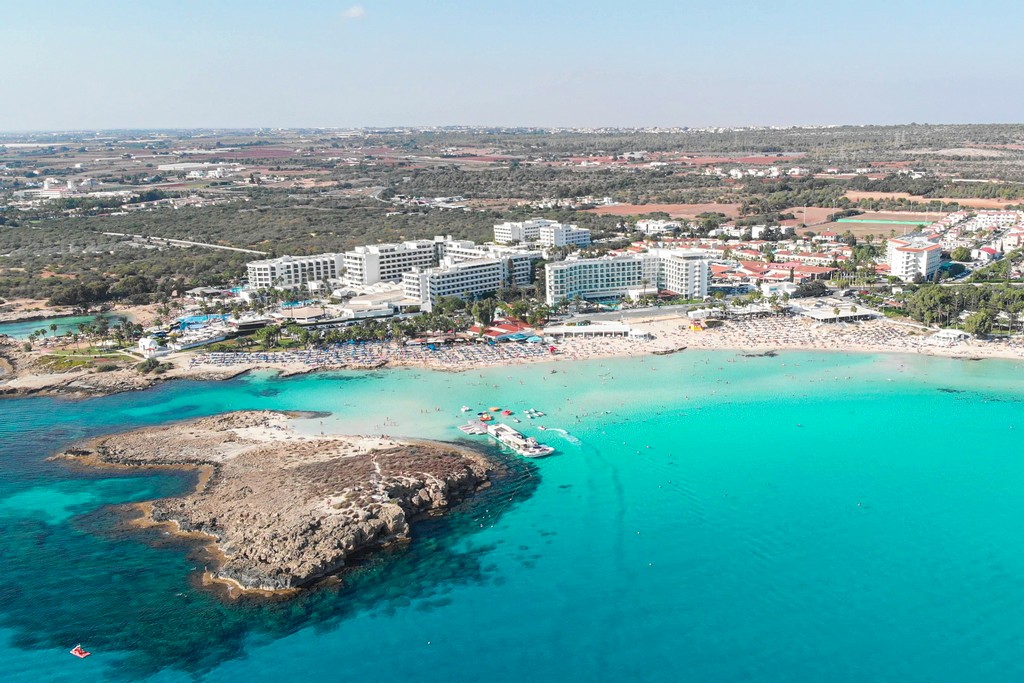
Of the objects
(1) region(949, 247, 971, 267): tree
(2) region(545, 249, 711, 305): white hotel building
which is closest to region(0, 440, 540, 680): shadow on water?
(2) region(545, 249, 711, 305): white hotel building

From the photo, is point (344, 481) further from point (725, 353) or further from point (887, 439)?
point (725, 353)

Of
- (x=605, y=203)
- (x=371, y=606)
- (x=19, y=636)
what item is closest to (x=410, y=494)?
(x=371, y=606)

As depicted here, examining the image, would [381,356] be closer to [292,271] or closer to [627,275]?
[292,271]

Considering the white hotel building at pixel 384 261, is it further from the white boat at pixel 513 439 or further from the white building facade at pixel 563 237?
the white boat at pixel 513 439

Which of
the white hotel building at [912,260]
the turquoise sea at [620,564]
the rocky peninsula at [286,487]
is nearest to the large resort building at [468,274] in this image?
the turquoise sea at [620,564]

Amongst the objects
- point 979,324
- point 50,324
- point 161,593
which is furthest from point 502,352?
point 50,324

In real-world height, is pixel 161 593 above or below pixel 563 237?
below

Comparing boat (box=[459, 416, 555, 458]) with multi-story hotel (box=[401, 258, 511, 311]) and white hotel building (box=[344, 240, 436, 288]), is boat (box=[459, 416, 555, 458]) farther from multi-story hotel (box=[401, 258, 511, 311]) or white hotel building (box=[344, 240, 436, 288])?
white hotel building (box=[344, 240, 436, 288])
